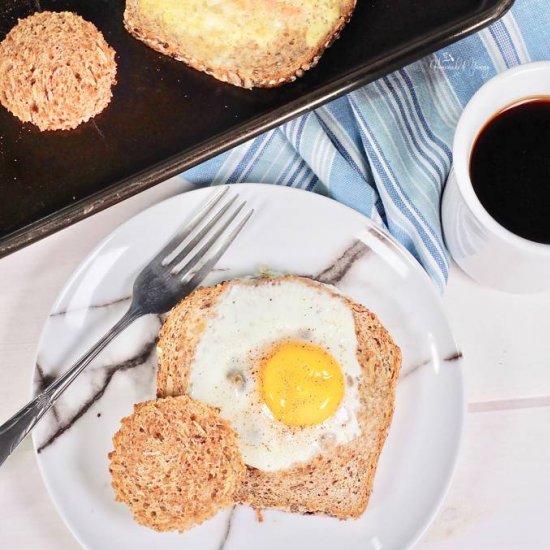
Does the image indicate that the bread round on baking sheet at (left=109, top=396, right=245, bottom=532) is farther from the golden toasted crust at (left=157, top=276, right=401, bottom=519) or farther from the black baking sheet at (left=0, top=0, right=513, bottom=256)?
the black baking sheet at (left=0, top=0, right=513, bottom=256)

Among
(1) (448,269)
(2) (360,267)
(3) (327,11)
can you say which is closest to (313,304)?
(2) (360,267)

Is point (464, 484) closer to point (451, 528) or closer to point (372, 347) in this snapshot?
point (451, 528)

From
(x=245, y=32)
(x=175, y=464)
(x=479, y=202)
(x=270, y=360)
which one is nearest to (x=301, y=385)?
(x=270, y=360)

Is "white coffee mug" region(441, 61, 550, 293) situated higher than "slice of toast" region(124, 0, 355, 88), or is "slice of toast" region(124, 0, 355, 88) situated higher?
"slice of toast" region(124, 0, 355, 88)

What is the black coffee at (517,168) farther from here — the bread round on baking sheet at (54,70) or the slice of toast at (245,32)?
the bread round on baking sheet at (54,70)

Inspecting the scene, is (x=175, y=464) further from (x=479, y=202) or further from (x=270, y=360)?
(x=479, y=202)

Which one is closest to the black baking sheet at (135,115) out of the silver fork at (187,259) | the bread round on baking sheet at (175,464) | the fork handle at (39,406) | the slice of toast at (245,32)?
the slice of toast at (245,32)

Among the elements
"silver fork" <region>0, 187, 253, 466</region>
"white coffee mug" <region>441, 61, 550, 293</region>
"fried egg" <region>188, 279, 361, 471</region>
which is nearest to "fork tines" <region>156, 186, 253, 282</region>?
"silver fork" <region>0, 187, 253, 466</region>
